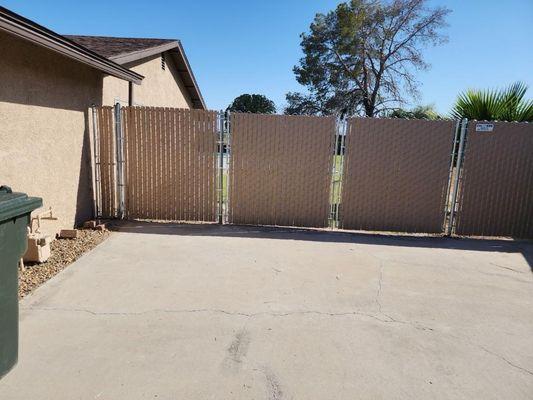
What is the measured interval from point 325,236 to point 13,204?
5.52m

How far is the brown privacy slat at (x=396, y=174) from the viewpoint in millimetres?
7676

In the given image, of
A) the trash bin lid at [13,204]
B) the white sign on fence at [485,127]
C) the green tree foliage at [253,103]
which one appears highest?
the green tree foliage at [253,103]

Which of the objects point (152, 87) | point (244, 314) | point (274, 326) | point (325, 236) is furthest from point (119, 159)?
point (274, 326)

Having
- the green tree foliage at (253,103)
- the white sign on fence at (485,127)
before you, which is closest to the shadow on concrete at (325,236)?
the white sign on fence at (485,127)

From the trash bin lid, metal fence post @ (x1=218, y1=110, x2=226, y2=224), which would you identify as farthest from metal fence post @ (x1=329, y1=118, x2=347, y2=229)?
the trash bin lid

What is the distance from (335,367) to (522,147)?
642 cm

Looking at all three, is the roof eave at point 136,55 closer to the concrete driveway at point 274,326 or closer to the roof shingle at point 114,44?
the roof shingle at point 114,44

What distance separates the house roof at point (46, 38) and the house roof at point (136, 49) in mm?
1156

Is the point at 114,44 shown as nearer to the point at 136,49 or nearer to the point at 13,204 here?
the point at 136,49

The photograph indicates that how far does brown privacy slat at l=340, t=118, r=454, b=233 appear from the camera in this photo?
7676 mm

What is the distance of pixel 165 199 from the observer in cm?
804

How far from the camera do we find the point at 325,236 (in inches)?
301

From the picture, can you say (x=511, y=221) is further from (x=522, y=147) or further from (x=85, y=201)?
(x=85, y=201)

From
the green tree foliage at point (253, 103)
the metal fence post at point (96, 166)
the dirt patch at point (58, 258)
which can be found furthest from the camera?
the green tree foliage at point (253, 103)
